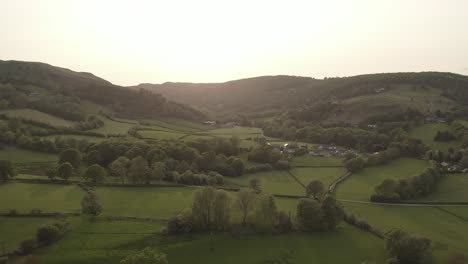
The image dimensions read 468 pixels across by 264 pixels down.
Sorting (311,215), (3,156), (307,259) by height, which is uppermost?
(3,156)

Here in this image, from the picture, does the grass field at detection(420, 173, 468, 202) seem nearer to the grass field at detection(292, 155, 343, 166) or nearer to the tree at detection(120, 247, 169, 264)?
the grass field at detection(292, 155, 343, 166)

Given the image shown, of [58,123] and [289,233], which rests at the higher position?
[58,123]

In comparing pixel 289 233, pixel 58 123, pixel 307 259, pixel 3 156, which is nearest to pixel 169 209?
pixel 289 233

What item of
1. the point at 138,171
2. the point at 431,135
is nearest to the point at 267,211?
the point at 138,171

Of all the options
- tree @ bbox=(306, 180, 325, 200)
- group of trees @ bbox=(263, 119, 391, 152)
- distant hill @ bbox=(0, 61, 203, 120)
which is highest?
distant hill @ bbox=(0, 61, 203, 120)

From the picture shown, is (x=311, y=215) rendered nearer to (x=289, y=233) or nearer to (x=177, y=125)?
(x=289, y=233)

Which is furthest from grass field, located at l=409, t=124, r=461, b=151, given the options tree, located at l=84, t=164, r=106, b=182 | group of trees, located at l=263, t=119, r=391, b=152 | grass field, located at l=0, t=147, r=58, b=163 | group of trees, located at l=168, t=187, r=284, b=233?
grass field, located at l=0, t=147, r=58, b=163

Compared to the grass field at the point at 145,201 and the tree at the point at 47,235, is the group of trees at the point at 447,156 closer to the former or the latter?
the grass field at the point at 145,201
